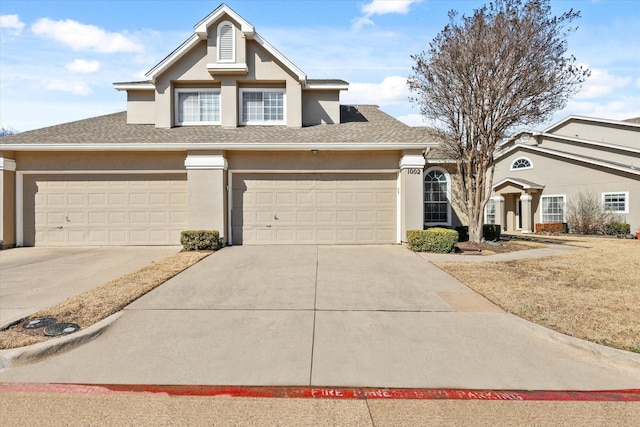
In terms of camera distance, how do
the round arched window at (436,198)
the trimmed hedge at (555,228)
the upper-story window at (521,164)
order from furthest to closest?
the upper-story window at (521,164) → the trimmed hedge at (555,228) → the round arched window at (436,198)

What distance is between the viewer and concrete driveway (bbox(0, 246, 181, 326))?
6496 mm

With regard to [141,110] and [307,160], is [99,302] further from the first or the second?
[141,110]

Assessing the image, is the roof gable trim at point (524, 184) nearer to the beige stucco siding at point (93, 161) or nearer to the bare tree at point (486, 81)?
the bare tree at point (486, 81)

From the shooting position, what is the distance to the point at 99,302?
6152 mm

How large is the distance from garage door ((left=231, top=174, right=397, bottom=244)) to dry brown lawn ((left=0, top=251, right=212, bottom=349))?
164 inches

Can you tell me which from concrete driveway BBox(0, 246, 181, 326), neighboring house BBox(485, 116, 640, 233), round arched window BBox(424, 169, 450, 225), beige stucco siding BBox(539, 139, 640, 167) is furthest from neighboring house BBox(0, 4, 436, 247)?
beige stucco siding BBox(539, 139, 640, 167)

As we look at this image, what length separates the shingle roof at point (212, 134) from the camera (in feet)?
41.5

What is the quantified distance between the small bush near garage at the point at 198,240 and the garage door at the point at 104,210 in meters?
1.36

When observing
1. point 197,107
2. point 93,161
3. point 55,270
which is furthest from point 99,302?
point 197,107

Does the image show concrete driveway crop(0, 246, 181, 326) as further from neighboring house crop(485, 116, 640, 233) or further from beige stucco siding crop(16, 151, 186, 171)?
neighboring house crop(485, 116, 640, 233)

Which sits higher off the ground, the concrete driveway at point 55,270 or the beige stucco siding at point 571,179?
the beige stucco siding at point 571,179

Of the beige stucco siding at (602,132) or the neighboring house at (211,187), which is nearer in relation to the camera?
the neighboring house at (211,187)

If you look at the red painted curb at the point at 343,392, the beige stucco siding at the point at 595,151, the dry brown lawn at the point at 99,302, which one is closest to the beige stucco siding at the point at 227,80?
the dry brown lawn at the point at 99,302

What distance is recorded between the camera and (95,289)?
7.08 metres
